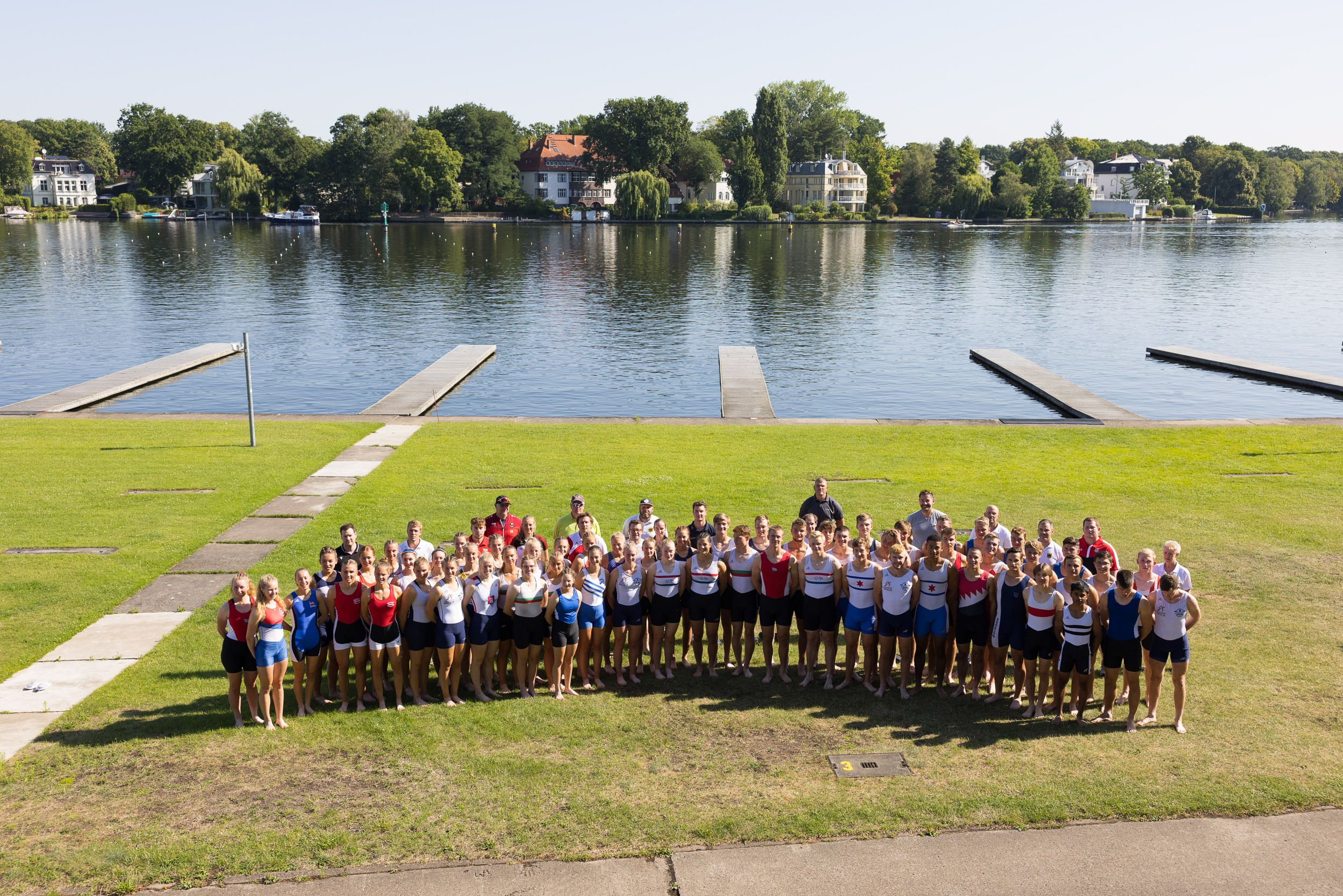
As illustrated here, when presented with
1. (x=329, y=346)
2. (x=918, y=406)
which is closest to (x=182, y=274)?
(x=329, y=346)

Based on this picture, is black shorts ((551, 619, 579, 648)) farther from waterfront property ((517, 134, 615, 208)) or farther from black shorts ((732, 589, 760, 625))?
waterfront property ((517, 134, 615, 208))

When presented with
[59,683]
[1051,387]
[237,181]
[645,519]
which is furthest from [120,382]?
[237,181]

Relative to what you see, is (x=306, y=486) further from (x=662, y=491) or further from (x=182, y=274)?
(x=182, y=274)

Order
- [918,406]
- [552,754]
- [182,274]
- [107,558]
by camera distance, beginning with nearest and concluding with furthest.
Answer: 1. [552,754]
2. [107,558]
3. [918,406]
4. [182,274]

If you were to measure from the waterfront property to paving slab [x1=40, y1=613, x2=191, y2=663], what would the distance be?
484ft

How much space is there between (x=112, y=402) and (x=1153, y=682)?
103 ft

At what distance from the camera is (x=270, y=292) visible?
6562 centimetres

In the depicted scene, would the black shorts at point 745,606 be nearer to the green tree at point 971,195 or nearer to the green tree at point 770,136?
the green tree at point 770,136

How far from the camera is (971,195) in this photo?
527 feet

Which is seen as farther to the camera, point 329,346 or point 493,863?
point 329,346

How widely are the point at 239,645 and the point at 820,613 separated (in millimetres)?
6461

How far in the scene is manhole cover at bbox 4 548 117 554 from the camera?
1543 centimetres

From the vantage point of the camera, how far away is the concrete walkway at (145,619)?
10844 mm

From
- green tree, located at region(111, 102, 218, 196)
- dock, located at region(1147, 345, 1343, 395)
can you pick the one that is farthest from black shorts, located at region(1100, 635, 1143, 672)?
green tree, located at region(111, 102, 218, 196)
